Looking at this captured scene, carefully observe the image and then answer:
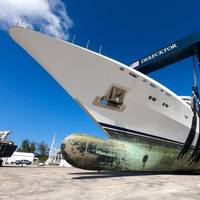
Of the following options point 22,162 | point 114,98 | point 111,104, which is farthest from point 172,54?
point 22,162

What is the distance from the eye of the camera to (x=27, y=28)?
913 cm

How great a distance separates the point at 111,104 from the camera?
33.9 feet

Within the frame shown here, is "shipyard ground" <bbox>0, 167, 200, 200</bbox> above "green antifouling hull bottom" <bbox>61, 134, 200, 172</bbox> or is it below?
below

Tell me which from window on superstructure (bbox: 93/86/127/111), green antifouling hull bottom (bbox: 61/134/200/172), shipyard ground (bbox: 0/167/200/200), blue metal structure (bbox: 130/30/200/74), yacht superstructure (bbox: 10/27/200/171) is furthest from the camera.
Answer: blue metal structure (bbox: 130/30/200/74)

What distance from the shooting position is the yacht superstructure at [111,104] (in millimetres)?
9266

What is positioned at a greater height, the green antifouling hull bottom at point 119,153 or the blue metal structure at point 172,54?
the blue metal structure at point 172,54

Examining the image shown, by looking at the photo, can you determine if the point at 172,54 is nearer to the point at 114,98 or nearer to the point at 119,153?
the point at 114,98

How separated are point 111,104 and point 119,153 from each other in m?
2.34

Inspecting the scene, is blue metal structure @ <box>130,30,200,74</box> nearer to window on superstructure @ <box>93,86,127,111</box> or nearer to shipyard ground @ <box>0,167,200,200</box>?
window on superstructure @ <box>93,86,127,111</box>

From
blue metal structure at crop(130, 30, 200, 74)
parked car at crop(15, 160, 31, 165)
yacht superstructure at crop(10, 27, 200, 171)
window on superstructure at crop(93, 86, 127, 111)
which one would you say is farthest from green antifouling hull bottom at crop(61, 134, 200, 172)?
parked car at crop(15, 160, 31, 165)

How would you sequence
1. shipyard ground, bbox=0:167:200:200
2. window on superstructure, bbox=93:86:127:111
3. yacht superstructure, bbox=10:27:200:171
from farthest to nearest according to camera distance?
window on superstructure, bbox=93:86:127:111, yacht superstructure, bbox=10:27:200:171, shipyard ground, bbox=0:167:200:200

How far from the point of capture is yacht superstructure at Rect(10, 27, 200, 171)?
9.27 meters

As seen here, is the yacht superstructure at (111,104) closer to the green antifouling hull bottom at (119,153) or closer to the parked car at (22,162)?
the green antifouling hull bottom at (119,153)

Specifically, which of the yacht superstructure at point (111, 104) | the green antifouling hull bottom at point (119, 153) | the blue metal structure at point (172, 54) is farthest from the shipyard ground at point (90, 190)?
the blue metal structure at point (172, 54)
